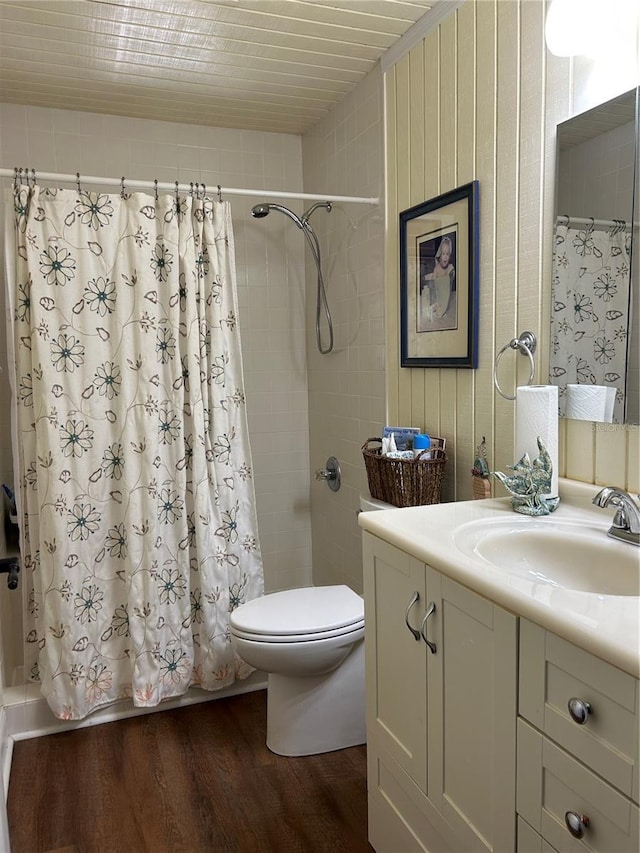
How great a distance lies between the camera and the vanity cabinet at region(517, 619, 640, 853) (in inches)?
34.0

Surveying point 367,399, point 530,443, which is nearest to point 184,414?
point 367,399

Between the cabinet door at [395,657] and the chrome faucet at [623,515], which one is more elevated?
the chrome faucet at [623,515]

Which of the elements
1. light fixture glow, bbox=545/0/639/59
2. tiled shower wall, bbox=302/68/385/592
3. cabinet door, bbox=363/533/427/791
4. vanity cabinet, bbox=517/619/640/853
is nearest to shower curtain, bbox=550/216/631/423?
light fixture glow, bbox=545/0/639/59

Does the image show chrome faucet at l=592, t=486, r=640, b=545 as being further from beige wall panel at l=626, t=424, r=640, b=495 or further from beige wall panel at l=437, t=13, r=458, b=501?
beige wall panel at l=437, t=13, r=458, b=501

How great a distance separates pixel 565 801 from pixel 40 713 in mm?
1924

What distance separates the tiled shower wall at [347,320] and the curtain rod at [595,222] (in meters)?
0.94

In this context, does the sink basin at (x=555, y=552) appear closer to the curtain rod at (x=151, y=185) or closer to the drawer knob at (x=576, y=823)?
the drawer knob at (x=576, y=823)

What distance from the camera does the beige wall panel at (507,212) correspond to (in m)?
1.70

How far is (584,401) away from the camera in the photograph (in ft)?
5.08

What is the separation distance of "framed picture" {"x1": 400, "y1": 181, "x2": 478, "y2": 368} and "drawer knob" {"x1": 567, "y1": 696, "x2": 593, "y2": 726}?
44.8 inches

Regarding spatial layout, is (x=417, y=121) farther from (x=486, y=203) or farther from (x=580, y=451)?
(x=580, y=451)

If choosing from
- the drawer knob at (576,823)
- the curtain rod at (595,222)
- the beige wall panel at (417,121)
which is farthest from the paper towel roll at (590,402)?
the beige wall panel at (417,121)

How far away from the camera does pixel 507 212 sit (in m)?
1.76

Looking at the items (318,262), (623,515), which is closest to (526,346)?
(623,515)
